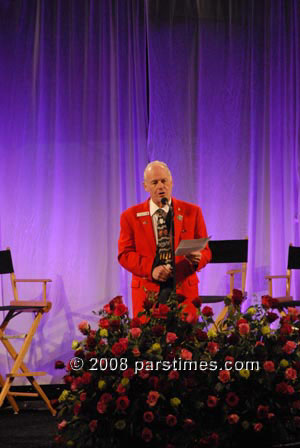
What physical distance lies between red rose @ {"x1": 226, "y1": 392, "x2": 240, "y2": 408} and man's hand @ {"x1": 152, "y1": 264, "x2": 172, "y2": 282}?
1.15 meters

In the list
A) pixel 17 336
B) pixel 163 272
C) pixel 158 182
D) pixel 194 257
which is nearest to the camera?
pixel 163 272

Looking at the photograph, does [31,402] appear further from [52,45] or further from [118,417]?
[118,417]

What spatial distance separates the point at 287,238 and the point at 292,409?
13.2ft

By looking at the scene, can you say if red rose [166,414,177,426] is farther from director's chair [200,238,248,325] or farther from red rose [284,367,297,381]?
director's chair [200,238,248,325]

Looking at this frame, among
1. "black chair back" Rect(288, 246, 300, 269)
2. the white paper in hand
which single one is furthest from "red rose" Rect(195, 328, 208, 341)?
"black chair back" Rect(288, 246, 300, 269)

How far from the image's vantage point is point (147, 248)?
3.20 metres

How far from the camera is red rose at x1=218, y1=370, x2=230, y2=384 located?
5.53ft

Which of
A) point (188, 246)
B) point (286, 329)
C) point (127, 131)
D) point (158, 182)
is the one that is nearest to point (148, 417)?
point (286, 329)

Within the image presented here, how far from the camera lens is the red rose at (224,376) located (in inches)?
66.4

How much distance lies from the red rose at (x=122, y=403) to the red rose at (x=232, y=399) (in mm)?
274

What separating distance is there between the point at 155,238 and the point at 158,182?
0.97 ft

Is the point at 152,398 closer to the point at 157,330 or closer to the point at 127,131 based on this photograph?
the point at 157,330

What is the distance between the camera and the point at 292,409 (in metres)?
1.73

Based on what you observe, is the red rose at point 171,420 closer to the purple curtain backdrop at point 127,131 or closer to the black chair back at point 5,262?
the black chair back at point 5,262
